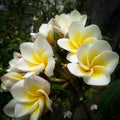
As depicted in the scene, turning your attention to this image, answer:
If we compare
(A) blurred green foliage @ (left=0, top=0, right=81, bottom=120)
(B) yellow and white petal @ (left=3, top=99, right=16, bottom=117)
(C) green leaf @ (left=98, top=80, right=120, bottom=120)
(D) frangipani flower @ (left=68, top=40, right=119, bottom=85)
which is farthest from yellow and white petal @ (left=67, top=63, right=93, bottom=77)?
(A) blurred green foliage @ (left=0, top=0, right=81, bottom=120)

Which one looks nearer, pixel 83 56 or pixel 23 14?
pixel 83 56

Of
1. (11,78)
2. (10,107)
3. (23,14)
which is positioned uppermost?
(11,78)

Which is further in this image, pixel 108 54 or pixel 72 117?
pixel 72 117

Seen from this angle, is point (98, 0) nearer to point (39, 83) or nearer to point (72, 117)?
point (72, 117)

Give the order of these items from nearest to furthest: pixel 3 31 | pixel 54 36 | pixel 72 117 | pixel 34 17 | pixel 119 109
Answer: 1. pixel 54 36
2. pixel 72 117
3. pixel 119 109
4. pixel 3 31
5. pixel 34 17

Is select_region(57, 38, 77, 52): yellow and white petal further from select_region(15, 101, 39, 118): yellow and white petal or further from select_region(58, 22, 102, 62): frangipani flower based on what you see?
select_region(15, 101, 39, 118): yellow and white petal

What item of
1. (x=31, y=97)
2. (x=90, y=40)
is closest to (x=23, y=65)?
(x=31, y=97)

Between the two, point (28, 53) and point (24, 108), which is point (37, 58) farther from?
point (24, 108)

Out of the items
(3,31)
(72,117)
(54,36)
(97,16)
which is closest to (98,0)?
(97,16)
